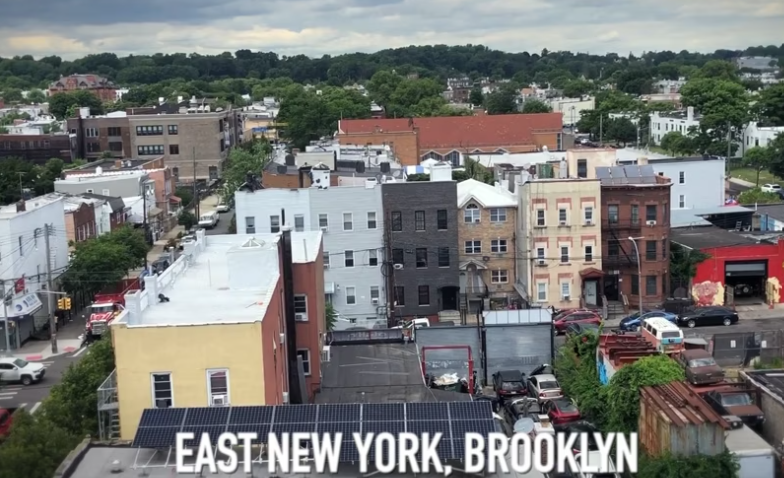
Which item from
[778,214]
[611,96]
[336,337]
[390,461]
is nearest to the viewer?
[390,461]

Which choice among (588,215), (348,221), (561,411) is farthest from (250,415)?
(588,215)

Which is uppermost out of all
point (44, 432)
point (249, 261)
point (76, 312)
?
point (249, 261)

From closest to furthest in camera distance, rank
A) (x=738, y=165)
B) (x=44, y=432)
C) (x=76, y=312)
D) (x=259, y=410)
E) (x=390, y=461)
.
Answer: (x=390, y=461)
(x=259, y=410)
(x=44, y=432)
(x=76, y=312)
(x=738, y=165)

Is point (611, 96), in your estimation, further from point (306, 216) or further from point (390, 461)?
point (390, 461)

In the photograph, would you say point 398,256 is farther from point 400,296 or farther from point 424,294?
point 424,294

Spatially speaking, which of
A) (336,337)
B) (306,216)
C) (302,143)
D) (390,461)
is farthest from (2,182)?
(390,461)

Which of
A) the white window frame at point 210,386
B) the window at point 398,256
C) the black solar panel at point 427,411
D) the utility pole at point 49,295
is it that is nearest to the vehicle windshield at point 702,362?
the black solar panel at point 427,411
